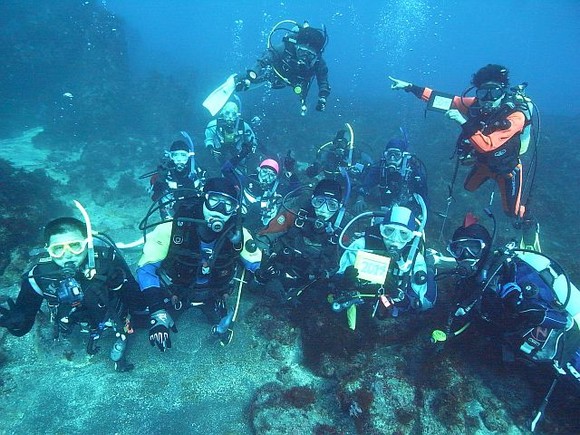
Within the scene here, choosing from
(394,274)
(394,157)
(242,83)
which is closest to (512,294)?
(394,274)

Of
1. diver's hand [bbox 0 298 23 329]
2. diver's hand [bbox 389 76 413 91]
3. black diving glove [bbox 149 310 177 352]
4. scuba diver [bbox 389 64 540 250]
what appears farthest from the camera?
diver's hand [bbox 389 76 413 91]

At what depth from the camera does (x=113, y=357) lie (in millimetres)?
4875

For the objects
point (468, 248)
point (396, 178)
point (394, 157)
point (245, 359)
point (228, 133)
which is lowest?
point (245, 359)

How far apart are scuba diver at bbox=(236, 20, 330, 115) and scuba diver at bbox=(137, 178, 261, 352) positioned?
5.50 m

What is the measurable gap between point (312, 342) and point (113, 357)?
322cm

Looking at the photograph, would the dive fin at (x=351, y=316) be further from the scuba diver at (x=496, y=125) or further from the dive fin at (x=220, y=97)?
the dive fin at (x=220, y=97)

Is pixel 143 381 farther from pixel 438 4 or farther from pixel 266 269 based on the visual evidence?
pixel 438 4

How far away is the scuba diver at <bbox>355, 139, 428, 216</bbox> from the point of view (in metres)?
8.67

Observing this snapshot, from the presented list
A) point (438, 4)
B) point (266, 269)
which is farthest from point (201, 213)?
point (438, 4)

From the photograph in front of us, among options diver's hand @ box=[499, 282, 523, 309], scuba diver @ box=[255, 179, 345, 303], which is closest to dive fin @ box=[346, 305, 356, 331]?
scuba diver @ box=[255, 179, 345, 303]

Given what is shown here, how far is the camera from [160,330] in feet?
14.1

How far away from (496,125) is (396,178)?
277cm

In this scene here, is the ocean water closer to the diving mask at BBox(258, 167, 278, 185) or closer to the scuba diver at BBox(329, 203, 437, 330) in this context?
the scuba diver at BBox(329, 203, 437, 330)

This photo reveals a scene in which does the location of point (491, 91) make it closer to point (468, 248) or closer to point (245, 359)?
point (468, 248)
